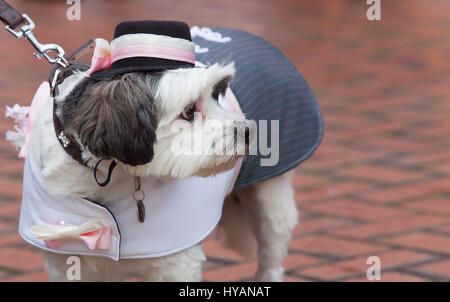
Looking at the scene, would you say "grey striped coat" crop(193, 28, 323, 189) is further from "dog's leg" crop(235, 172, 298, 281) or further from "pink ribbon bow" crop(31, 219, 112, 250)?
"pink ribbon bow" crop(31, 219, 112, 250)

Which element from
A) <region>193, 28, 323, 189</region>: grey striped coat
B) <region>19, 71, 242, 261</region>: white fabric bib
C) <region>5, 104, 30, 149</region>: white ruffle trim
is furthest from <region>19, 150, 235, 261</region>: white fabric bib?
<region>193, 28, 323, 189</region>: grey striped coat

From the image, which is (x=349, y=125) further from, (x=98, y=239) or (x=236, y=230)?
(x=98, y=239)

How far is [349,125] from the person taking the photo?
5.62m

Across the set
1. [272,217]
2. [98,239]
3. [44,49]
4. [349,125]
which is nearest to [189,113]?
[98,239]

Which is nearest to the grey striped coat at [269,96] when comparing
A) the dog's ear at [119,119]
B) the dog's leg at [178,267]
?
the dog's leg at [178,267]

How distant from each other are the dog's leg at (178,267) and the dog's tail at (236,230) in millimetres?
799

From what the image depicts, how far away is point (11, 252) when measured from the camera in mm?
3799

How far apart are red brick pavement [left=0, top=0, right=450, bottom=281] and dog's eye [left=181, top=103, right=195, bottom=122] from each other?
133 centimetres

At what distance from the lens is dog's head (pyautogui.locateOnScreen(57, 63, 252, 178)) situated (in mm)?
2305

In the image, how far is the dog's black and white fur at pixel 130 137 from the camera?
2.31 meters

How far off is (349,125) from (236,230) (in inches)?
84.2

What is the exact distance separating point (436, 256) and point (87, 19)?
574 cm

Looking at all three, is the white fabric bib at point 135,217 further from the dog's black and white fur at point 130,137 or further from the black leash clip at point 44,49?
the black leash clip at point 44,49
